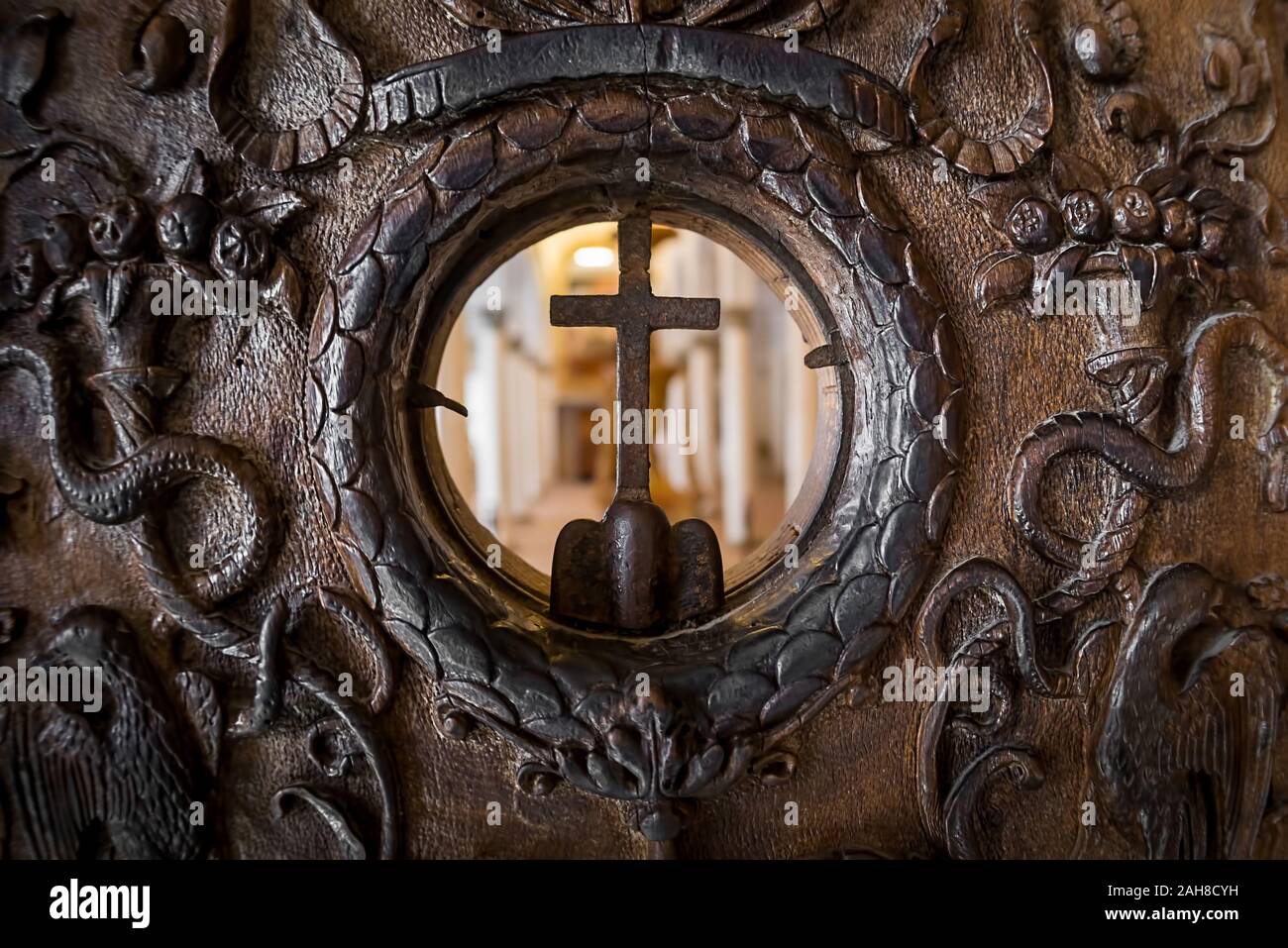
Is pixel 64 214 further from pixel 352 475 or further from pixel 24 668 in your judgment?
pixel 24 668

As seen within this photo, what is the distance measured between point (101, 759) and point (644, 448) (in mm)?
1176

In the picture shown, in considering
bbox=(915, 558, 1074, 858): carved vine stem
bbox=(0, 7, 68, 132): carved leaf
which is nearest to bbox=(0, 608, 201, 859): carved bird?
bbox=(0, 7, 68, 132): carved leaf

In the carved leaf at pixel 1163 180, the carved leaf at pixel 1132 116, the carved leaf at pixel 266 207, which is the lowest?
the carved leaf at pixel 266 207

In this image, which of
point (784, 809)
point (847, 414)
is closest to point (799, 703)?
point (784, 809)

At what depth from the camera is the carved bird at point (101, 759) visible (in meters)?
1.54

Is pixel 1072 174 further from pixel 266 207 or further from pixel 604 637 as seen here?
pixel 266 207

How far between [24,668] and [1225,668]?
2.30 meters

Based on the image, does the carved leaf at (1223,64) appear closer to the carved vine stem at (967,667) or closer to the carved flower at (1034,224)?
the carved flower at (1034,224)

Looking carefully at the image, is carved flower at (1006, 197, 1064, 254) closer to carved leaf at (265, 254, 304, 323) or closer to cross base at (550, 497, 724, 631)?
cross base at (550, 497, 724, 631)

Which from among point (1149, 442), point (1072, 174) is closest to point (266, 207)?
point (1072, 174)

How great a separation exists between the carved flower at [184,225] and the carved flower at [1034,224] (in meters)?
1.51

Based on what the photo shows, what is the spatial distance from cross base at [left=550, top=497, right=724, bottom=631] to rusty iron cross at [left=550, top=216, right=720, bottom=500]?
0.08 meters

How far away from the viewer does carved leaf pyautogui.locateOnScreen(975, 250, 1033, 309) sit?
5.29ft

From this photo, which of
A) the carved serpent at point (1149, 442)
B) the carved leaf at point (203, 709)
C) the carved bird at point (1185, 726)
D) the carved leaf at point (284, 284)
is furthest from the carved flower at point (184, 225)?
the carved bird at point (1185, 726)
